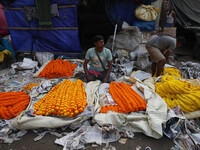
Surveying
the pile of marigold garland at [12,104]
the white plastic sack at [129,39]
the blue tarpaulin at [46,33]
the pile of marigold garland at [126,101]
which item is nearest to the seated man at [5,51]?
the blue tarpaulin at [46,33]

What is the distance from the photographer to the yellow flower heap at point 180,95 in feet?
7.36

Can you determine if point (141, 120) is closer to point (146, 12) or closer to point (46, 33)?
point (146, 12)

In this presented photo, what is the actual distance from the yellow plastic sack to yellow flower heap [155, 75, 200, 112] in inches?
131

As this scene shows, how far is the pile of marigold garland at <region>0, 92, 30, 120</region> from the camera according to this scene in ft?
7.05

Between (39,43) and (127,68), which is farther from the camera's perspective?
(39,43)

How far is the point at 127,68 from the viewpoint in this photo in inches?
175

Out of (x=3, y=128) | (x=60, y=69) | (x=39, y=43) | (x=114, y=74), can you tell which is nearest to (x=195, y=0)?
(x=114, y=74)

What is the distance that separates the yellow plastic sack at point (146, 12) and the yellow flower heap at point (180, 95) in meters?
3.33

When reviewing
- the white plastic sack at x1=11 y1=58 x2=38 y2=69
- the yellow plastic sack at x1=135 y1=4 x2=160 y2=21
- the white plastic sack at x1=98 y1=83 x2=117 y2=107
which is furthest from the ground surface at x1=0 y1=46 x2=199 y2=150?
the yellow plastic sack at x1=135 y1=4 x2=160 y2=21

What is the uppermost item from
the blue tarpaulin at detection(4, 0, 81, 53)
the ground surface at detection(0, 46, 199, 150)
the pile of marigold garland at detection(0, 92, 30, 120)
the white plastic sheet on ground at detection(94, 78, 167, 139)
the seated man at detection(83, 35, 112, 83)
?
the blue tarpaulin at detection(4, 0, 81, 53)

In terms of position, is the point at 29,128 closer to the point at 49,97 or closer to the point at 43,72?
the point at 49,97

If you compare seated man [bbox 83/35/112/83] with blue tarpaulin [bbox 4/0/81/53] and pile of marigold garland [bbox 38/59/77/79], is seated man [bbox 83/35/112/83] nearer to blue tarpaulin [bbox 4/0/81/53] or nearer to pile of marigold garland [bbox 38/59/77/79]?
pile of marigold garland [bbox 38/59/77/79]

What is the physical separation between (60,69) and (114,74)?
1668 millimetres

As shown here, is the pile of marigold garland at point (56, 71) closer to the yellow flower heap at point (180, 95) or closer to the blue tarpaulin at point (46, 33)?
the blue tarpaulin at point (46, 33)
